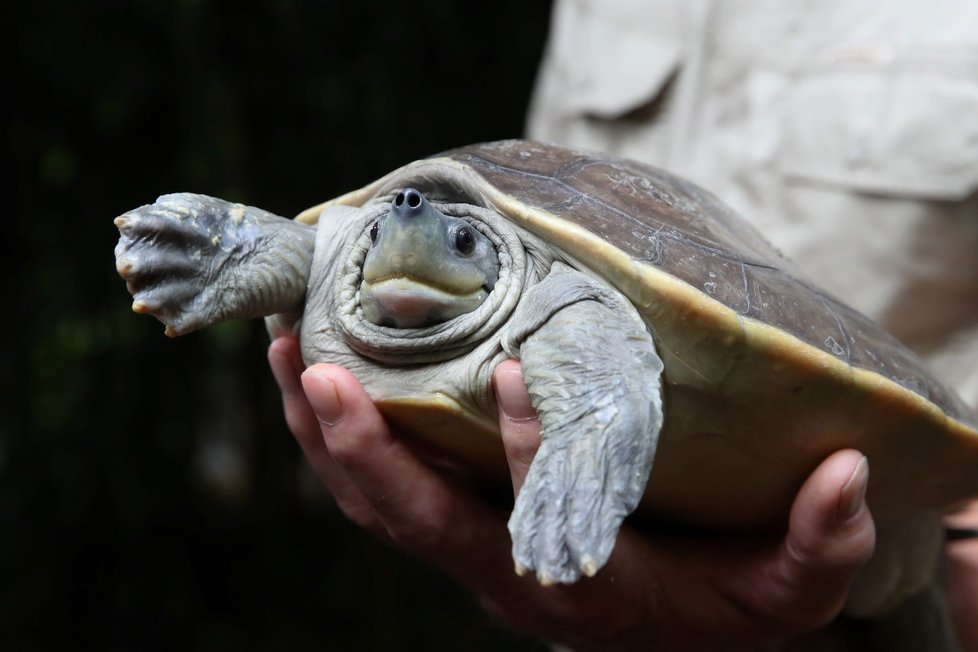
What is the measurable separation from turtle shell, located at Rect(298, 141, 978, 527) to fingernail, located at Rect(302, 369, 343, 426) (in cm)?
24

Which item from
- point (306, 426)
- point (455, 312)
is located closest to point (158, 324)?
point (306, 426)

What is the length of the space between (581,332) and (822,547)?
36 centimetres

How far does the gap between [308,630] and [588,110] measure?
1.41m

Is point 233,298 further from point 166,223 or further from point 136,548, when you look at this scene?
point 136,548

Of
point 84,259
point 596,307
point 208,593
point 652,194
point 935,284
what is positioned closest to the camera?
point 596,307

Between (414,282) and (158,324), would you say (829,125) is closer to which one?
(414,282)

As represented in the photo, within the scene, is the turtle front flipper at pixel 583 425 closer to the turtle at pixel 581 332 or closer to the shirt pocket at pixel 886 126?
the turtle at pixel 581 332

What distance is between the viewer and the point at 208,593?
2.09 meters

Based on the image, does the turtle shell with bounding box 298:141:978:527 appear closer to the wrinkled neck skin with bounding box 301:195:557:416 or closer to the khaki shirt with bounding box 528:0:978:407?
the wrinkled neck skin with bounding box 301:195:557:416

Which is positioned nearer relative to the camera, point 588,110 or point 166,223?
point 166,223

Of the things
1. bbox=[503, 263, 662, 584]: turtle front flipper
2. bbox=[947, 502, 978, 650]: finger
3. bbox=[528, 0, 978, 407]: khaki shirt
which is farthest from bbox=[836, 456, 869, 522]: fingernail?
bbox=[528, 0, 978, 407]: khaki shirt

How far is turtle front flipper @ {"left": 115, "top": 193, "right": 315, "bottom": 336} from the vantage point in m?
0.84

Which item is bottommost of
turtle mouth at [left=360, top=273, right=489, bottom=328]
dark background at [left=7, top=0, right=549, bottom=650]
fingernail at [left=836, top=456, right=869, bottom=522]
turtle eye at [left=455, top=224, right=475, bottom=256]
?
dark background at [left=7, top=0, right=549, bottom=650]

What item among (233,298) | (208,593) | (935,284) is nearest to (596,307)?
(233,298)
